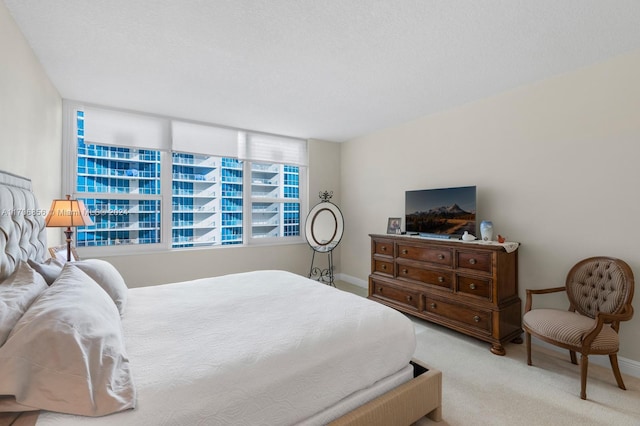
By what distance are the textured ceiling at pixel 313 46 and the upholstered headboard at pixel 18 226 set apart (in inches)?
43.9

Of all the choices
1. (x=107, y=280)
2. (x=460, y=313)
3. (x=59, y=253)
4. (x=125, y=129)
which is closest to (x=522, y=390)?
(x=460, y=313)

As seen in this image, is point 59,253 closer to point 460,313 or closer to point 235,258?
point 235,258

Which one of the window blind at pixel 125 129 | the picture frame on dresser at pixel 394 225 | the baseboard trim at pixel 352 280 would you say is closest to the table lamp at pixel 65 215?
the window blind at pixel 125 129

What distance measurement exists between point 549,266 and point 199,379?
3069 millimetres

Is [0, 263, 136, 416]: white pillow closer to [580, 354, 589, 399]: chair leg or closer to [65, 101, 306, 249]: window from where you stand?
[580, 354, 589, 399]: chair leg

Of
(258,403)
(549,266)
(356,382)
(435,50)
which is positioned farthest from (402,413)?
(435,50)

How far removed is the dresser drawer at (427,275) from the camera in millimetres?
3059

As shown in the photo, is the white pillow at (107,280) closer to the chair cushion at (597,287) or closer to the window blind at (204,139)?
the window blind at (204,139)

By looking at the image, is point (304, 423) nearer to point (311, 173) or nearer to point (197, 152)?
point (197, 152)

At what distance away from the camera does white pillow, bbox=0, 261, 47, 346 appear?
3.38 feet

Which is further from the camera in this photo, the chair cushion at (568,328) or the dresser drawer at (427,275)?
the dresser drawer at (427,275)

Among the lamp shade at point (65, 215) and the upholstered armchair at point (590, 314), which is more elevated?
the lamp shade at point (65, 215)

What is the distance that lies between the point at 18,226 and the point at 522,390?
3.42 meters

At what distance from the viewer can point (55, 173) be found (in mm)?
3139
